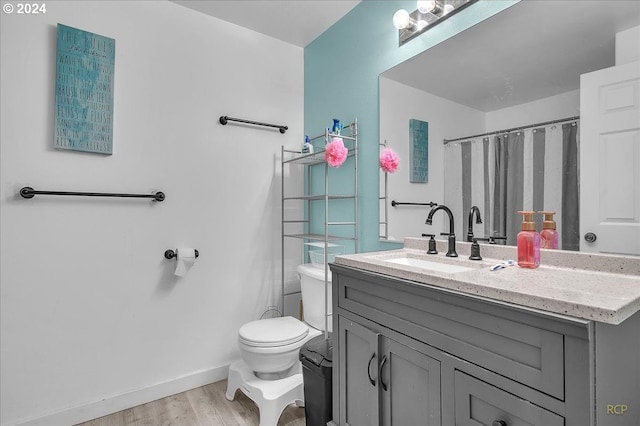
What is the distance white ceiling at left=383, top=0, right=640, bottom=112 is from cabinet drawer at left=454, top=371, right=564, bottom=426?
40.8 inches

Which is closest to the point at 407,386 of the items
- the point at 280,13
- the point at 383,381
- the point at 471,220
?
the point at 383,381

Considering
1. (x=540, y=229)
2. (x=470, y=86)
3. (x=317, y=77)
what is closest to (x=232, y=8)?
(x=317, y=77)

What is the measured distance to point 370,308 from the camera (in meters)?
1.24

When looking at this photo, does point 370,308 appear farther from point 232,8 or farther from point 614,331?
point 232,8

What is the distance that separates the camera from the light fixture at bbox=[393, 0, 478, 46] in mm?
1530

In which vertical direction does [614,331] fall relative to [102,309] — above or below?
above

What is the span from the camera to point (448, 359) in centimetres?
95

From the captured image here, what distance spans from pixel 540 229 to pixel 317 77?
5.97ft

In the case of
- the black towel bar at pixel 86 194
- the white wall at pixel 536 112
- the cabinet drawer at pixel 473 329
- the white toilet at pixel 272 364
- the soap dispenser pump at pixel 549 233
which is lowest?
the white toilet at pixel 272 364

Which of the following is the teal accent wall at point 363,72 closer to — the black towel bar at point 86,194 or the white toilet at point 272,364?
the white toilet at point 272,364

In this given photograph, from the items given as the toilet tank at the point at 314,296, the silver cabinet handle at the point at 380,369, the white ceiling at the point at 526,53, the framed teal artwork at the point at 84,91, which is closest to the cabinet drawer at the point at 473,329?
the silver cabinet handle at the point at 380,369

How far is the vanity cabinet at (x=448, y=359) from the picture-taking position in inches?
28.5

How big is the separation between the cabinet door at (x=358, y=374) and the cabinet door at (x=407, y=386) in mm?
35

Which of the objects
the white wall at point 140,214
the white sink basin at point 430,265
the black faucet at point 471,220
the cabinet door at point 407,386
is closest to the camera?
the cabinet door at point 407,386
